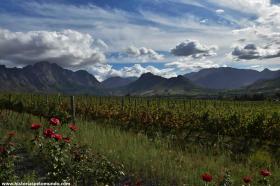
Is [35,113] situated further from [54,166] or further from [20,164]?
[54,166]

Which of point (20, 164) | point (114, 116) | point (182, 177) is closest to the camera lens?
point (182, 177)

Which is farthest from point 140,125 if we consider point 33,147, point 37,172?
point 37,172

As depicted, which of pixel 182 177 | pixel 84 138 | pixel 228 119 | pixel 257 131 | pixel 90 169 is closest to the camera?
pixel 90 169

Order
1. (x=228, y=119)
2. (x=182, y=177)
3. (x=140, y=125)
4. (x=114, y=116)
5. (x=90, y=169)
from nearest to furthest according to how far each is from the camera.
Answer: (x=90, y=169), (x=182, y=177), (x=228, y=119), (x=140, y=125), (x=114, y=116)

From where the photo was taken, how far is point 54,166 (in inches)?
231

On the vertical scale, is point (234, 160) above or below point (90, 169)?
below

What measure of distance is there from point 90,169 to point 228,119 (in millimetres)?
12047

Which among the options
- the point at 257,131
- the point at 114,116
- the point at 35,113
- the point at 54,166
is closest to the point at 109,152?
the point at 54,166

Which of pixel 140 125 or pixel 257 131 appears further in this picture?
pixel 140 125

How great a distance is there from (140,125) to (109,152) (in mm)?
10237

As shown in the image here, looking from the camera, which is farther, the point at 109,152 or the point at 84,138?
the point at 84,138

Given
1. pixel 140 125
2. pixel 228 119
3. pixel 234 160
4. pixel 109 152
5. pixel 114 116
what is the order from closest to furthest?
pixel 109 152
pixel 234 160
pixel 228 119
pixel 140 125
pixel 114 116

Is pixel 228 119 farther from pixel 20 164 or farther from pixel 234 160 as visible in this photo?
pixel 20 164

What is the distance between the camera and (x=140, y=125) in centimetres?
1972
